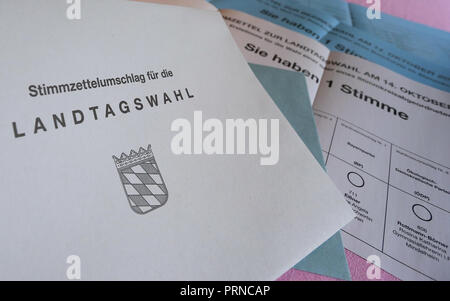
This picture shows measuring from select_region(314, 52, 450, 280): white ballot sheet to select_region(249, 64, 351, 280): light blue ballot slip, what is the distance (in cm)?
1

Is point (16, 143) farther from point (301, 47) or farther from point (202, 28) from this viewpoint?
point (301, 47)

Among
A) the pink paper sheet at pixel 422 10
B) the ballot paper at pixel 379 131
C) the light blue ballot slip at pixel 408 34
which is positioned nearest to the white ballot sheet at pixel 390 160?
the ballot paper at pixel 379 131

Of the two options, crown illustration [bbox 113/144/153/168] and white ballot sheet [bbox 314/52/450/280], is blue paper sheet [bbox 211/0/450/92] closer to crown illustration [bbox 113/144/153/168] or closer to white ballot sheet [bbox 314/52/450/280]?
white ballot sheet [bbox 314/52/450/280]

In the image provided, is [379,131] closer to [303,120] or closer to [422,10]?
[303,120]

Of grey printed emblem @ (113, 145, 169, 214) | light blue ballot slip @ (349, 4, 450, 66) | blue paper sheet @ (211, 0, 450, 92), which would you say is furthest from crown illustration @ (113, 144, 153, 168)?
light blue ballot slip @ (349, 4, 450, 66)

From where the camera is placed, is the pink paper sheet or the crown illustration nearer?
the crown illustration

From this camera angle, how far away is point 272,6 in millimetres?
527

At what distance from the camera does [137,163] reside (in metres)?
0.28

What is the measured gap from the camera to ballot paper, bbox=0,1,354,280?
0.24 metres

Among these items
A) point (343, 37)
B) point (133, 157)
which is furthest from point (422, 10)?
point (133, 157)

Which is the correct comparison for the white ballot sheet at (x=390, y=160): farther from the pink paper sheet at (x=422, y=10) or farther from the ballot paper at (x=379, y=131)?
the pink paper sheet at (x=422, y=10)

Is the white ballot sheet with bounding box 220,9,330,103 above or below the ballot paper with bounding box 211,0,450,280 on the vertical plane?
above

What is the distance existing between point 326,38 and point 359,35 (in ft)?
0.19

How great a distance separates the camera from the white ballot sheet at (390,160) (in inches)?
12.4
